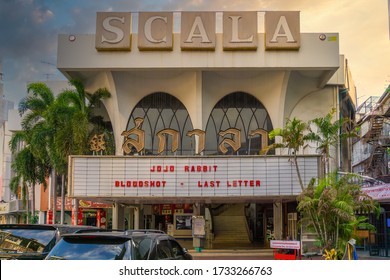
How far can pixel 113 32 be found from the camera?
25.5 metres

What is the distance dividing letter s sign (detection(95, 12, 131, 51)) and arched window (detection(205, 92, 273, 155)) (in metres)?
5.85

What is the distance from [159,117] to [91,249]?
70.1 feet

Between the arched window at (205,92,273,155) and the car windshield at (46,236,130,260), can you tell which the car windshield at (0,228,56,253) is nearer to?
the car windshield at (46,236,130,260)

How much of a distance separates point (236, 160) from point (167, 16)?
23.9 feet

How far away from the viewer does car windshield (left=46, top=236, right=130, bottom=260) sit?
727cm

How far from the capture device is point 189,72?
1069 inches

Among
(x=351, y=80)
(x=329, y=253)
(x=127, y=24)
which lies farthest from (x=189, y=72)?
(x=329, y=253)

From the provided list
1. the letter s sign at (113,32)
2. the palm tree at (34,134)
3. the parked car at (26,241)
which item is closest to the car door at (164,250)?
the parked car at (26,241)

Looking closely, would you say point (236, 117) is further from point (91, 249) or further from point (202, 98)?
point (91, 249)

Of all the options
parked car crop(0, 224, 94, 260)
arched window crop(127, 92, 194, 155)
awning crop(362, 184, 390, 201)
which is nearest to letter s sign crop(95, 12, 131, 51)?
arched window crop(127, 92, 194, 155)

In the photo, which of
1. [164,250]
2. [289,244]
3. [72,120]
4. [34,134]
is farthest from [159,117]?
[164,250]

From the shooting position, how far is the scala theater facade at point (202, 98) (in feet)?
78.0

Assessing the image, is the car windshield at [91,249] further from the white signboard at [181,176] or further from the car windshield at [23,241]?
the white signboard at [181,176]

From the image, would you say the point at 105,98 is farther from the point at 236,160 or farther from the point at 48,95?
the point at 236,160
